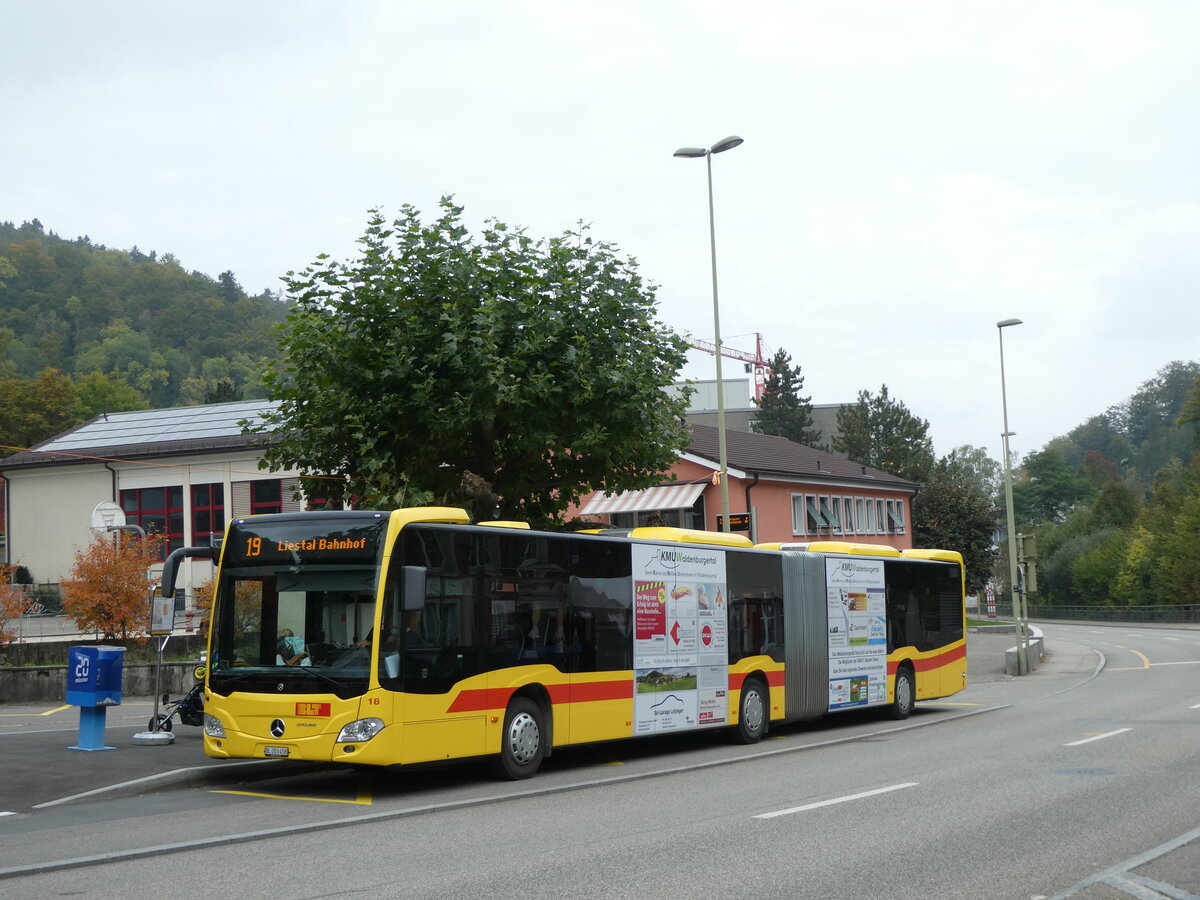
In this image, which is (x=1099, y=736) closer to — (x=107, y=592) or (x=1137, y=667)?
(x=1137, y=667)

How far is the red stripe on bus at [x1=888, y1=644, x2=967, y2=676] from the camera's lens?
2468 cm

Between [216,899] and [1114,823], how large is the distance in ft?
23.5

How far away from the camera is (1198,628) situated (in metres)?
73.0

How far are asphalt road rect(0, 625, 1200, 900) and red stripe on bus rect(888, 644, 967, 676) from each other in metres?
5.68

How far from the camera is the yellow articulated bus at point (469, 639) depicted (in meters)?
13.6

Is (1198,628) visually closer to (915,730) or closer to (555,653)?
(915,730)

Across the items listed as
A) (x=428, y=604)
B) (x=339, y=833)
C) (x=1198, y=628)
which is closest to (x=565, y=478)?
(x=428, y=604)

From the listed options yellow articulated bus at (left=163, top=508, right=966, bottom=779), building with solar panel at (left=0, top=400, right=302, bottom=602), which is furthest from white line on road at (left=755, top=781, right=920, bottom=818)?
building with solar panel at (left=0, top=400, right=302, bottom=602)

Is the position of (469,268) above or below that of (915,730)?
above

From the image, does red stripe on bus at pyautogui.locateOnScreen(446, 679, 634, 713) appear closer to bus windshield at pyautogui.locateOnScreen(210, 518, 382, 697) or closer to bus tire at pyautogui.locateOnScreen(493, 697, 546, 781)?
bus tire at pyautogui.locateOnScreen(493, 697, 546, 781)

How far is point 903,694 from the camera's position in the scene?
24969 millimetres

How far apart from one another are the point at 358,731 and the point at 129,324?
12715 centimetres

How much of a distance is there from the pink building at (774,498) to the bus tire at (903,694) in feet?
44.9

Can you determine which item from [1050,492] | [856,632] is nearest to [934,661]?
[856,632]
